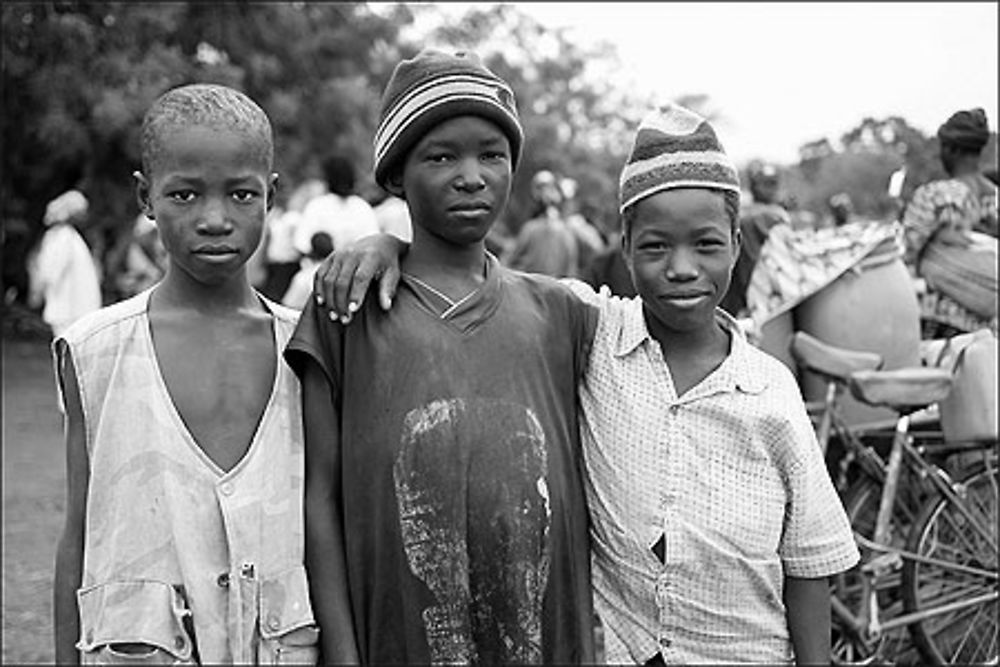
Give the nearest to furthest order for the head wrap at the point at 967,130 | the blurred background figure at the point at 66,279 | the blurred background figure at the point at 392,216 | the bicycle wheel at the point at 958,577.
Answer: the bicycle wheel at the point at 958,577
the head wrap at the point at 967,130
the blurred background figure at the point at 392,216
the blurred background figure at the point at 66,279

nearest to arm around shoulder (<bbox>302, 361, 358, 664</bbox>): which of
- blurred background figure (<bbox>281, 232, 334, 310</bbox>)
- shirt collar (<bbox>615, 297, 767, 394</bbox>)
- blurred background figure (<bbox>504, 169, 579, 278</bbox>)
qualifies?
shirt collar (<bbox>615, 297, 767, 394</bbox>)

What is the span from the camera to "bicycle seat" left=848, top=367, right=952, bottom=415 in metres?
4.14

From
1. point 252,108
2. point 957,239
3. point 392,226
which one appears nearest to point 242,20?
point 392,226

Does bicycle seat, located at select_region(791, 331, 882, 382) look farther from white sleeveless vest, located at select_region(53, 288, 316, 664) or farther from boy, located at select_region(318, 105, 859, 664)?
white sleeveless vest, located at select_region(53, 288, 316, 664)

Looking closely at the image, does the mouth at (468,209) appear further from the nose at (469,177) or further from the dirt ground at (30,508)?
the dirt ground at (30,508)

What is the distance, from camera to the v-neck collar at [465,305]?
2094 mm

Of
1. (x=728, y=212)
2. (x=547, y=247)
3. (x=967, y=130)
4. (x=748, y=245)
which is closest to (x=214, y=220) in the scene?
(x=728, y=212)

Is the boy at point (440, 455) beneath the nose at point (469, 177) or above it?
beneath

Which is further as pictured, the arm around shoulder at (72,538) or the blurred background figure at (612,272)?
the blurred background figure at (612,272)

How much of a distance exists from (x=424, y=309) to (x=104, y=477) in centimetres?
58

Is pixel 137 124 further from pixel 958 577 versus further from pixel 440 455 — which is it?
pixel 440 455

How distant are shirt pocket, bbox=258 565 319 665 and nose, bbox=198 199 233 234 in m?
0.56

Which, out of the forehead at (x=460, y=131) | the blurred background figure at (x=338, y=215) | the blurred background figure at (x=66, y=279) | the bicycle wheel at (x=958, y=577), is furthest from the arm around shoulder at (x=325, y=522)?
the blurred background figure at (x=66, y=279)

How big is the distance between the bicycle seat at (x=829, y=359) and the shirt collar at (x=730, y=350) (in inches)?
78.9
